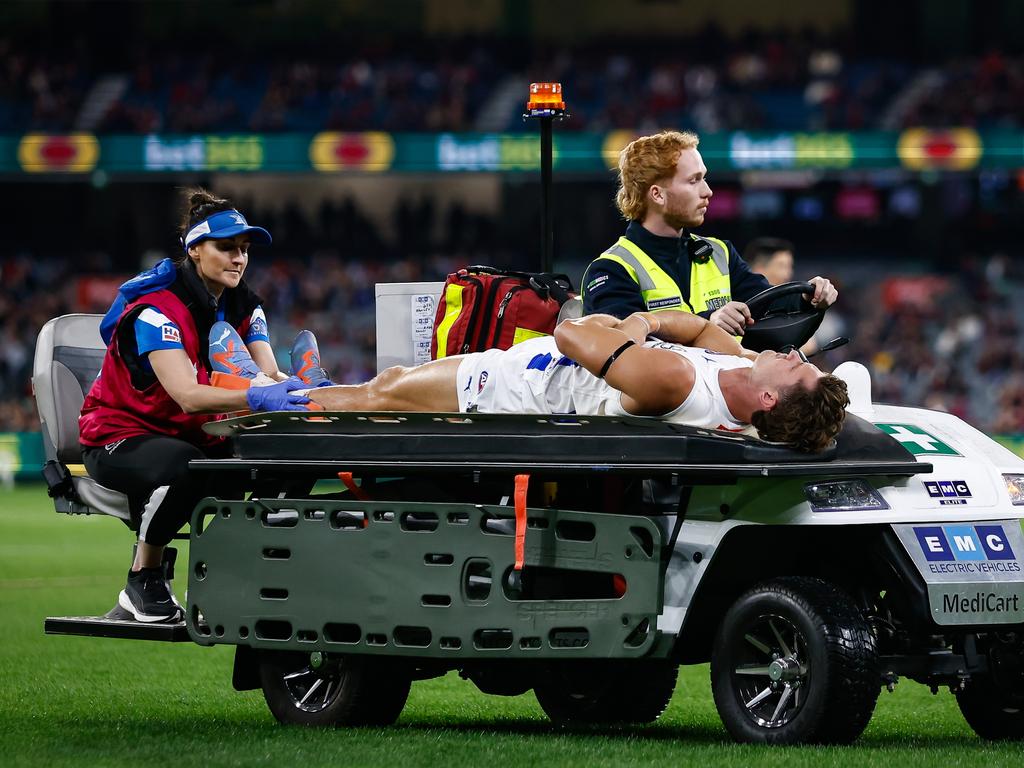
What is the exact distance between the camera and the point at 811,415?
5.19 meters

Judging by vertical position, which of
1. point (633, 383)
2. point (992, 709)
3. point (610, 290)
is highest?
point (610, 290)

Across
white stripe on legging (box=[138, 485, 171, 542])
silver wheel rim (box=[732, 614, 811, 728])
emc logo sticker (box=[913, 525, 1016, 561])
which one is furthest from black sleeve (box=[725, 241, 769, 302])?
white stripe on legging (box=[138, 485, 171, 542])

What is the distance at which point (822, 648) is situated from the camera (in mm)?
5051

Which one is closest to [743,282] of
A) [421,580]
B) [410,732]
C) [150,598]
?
[421,580]

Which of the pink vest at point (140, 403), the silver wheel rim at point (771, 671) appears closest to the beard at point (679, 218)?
the silver wheel rim at point (771, 671)

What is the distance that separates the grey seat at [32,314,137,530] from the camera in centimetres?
693

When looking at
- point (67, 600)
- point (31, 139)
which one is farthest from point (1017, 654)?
point (31, 139)

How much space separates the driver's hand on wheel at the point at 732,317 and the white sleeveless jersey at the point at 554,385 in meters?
0.19

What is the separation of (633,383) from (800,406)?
56cm

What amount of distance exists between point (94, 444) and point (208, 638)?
98cm

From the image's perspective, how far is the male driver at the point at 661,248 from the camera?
6.24 m

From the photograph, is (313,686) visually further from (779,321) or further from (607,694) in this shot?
(779,321)

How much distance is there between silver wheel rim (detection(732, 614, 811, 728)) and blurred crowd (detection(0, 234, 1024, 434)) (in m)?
21.5

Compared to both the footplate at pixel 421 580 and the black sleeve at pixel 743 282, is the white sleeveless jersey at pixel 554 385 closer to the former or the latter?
the footplate at pixel 421 580
